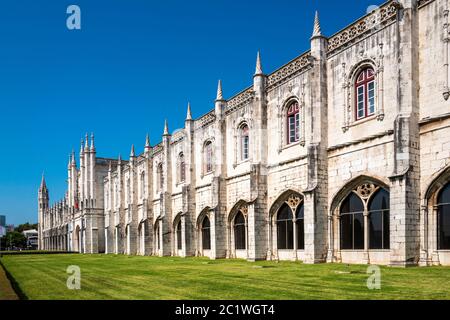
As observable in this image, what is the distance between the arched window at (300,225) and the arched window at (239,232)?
584cm

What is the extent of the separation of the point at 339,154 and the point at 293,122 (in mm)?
4518

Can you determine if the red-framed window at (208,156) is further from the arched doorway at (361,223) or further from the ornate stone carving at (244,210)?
the arched doorway at (361,223)

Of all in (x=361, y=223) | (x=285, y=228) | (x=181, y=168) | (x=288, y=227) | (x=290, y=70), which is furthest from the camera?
(x=181, y=168)

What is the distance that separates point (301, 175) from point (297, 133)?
8.27ft

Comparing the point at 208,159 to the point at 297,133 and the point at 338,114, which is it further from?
the point at 338,114

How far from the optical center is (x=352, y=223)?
20.9 m

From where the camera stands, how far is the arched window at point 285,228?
25141 mm

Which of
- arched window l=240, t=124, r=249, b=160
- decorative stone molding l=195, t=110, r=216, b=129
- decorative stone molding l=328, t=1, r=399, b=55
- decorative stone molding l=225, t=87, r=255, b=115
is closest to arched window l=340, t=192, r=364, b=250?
decorative stone molding l=328, t=1, r=399, b=55

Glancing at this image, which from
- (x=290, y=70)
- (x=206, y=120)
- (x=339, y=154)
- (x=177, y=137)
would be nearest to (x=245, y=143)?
(x=206, y=120)

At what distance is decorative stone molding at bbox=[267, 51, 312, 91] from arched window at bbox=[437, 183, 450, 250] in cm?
951

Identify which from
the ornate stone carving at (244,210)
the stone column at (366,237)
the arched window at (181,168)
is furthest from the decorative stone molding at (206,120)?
the stone column at (366,237)

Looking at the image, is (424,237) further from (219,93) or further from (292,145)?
(219,93)

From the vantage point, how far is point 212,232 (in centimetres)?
3094

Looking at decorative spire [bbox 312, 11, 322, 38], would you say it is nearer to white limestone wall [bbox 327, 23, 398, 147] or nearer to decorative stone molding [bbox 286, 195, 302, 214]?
white limestone wall [bbox 327, 23, 398, 147]
